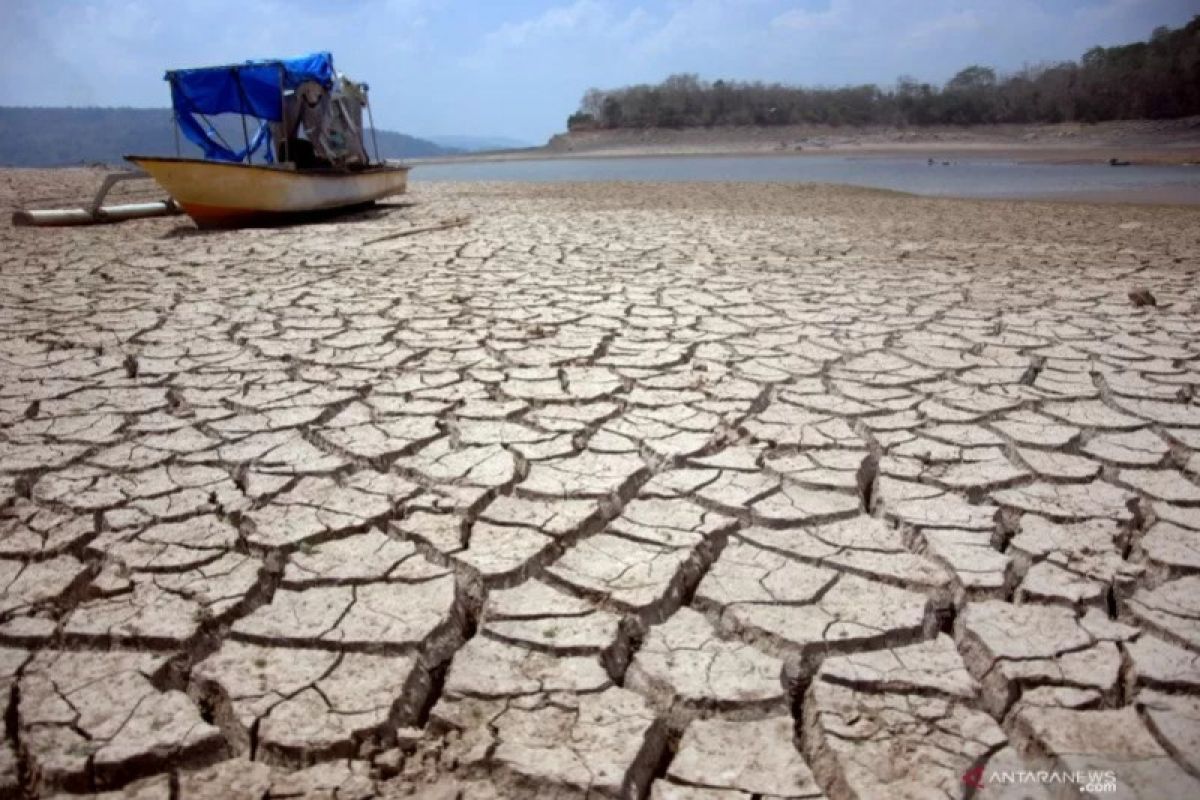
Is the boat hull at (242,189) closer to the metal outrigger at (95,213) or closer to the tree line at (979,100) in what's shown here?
the metal outrigger at (95,213)

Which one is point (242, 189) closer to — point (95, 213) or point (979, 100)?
point (95, 213)

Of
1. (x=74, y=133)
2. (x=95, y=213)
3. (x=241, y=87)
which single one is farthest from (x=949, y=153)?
(x=74, y=133)

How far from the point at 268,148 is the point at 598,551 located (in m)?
8.18

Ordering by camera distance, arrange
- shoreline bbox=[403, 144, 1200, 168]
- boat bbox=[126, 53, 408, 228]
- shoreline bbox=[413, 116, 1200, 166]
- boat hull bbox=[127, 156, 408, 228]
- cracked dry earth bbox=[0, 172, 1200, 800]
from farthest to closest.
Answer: shoreline bbox=[413, 116, 1200, 166], shoreline bbox=[403, 144, 1200, 168], boat bbox=[126, 53, 408, 228], boat hull bbox=[127, 156, 408, 228], cracked dry earth bbox=[0, 172, 1200, 800]

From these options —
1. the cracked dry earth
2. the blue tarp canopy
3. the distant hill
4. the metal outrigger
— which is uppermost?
the distant hill

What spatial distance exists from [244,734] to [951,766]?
3.58ft

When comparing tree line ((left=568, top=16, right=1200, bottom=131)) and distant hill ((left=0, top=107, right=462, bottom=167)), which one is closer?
tree line ((left=568, top=16, right=1200, bottom=131))

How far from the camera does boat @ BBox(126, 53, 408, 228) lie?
282 inches

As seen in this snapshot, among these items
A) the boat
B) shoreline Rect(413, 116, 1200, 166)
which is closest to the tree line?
shoreline Rect(413, 116, 1200, 166)

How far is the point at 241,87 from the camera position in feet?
25.5

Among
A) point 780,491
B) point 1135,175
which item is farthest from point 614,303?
point 1135,175

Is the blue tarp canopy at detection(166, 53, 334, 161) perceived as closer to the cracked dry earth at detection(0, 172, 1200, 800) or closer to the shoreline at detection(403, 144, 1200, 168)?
the cracked dry earth at detection(0, 172, 1200, 800)

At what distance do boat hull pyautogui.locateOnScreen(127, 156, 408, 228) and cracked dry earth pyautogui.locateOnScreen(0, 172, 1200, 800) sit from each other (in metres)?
3.44

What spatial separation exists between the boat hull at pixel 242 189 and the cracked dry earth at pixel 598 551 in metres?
3.44
